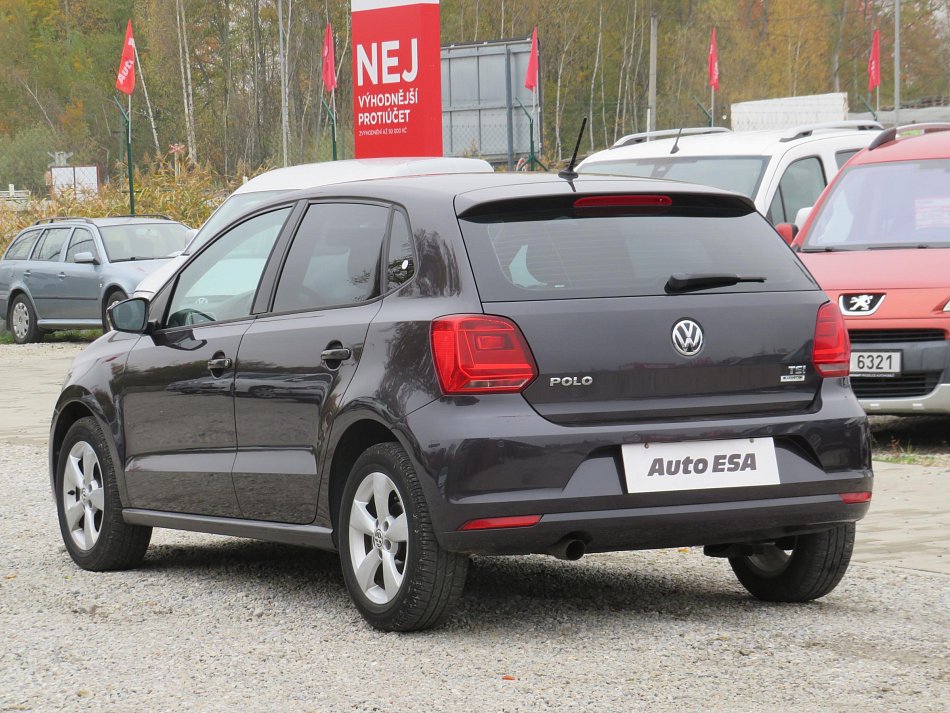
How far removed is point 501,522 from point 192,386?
6.41 ft

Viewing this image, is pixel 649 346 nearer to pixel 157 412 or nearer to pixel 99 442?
pixel 157 412

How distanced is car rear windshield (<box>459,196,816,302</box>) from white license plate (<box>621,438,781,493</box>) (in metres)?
0.54

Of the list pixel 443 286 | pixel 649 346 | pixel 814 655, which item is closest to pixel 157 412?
pixel 443 286

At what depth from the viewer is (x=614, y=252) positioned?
5598mm

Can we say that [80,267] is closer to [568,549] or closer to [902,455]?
[902,455]

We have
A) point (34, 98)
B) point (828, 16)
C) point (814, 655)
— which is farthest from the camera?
point (34, 98)

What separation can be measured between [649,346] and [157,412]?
2.46 metres

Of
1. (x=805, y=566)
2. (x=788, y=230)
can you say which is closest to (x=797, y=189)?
(x=788, y=230)

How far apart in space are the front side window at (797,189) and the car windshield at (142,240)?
11838 mm

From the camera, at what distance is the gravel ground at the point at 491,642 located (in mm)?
4797

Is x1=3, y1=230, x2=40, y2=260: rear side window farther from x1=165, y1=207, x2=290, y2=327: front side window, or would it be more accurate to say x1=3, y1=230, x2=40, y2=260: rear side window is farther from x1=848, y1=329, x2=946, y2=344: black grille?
x1=165, y1=207, x2=290, y2=327: front side window

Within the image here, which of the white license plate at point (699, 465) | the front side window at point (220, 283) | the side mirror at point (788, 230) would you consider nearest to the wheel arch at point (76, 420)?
the front side window at point (220, 283)

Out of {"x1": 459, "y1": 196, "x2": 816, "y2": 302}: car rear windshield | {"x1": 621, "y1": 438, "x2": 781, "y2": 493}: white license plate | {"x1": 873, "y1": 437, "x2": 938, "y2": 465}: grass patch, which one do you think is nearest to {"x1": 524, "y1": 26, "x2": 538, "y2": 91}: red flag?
{"x1": 873, "y1": 437, "x2": 938, "y2": 465}: grass patch

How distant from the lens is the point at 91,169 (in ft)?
198
